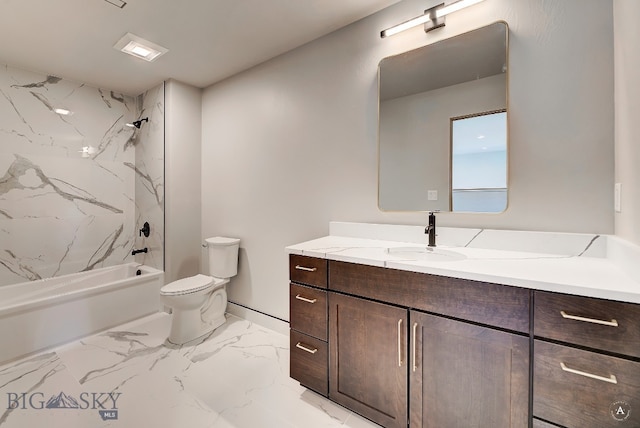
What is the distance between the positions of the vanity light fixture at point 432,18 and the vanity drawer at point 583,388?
1.70 metres

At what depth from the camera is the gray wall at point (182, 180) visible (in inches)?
112

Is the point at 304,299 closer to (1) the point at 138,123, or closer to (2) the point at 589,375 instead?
(2) the point at 589,375

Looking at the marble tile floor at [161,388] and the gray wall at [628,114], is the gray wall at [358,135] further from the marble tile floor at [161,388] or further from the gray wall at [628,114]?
the marble tile floor at [161,388]

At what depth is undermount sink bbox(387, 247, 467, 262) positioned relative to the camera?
58.3 inches

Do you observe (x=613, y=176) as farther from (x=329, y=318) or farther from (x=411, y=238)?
(x=329, y=318)

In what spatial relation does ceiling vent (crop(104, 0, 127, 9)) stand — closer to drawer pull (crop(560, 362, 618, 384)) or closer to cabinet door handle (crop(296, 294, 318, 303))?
cabinet door handle (crop(296, 294, 318, 303))

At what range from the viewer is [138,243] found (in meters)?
3.34

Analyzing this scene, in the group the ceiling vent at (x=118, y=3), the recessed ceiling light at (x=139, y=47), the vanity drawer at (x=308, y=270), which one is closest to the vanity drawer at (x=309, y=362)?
the vanity drawer at (x=308, y=270)

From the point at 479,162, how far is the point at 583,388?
1.10m

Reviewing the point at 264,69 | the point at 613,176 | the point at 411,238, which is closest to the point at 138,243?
the point at 264,69

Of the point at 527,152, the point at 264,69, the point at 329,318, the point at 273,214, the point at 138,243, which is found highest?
the point at 264,69

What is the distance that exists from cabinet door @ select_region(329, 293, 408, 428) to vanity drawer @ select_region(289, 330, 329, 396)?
51mm

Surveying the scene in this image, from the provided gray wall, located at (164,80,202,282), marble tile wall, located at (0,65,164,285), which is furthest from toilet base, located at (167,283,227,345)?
marble tile wall, located at (0,65,164,285)

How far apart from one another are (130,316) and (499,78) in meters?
3.56
